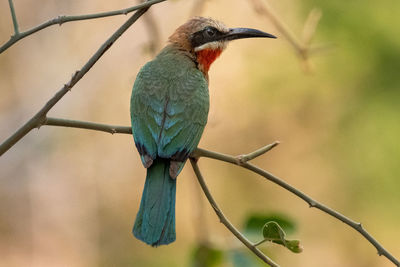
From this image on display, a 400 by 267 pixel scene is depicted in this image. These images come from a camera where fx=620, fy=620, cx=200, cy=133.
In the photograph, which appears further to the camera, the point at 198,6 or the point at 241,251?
the point at 198,6

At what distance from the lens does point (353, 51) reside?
20.8 feet

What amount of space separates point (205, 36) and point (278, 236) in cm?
186

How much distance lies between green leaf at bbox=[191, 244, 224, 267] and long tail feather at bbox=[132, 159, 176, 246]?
0.43 metres

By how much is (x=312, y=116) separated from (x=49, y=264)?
10.7 ft

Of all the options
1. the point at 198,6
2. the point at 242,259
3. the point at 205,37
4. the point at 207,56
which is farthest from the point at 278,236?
the point at 198,6

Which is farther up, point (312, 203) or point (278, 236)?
point (312, 203)

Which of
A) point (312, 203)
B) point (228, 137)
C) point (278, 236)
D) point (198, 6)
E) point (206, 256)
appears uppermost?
point (198, 6)

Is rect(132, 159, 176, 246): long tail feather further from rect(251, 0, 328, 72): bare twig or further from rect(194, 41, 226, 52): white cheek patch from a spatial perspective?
rect(251, 0, 328, 72): bare twig

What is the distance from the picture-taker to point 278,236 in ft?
8.38

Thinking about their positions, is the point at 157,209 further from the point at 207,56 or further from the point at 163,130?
the point at 207,56

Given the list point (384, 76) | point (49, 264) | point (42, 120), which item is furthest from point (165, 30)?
point (42, 120)

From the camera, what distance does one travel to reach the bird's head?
398 centimetres

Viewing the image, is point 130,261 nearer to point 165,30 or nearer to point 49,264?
point 49,264

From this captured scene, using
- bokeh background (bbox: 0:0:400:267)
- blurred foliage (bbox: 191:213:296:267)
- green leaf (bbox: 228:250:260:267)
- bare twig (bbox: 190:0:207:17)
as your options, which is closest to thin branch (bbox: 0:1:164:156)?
blurred foliage (bbox: 191:213:296:267)
